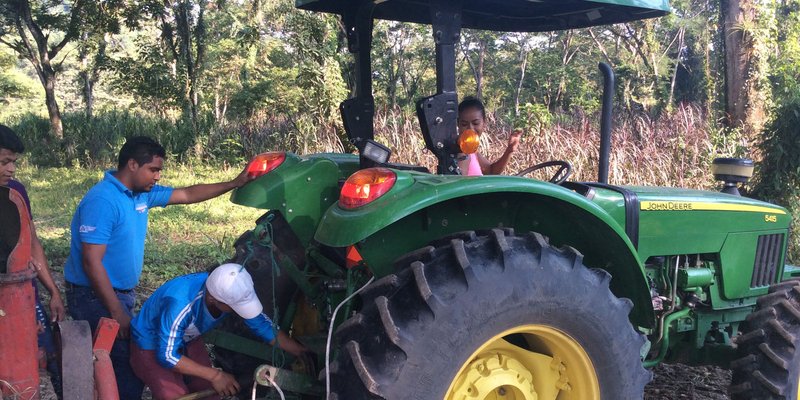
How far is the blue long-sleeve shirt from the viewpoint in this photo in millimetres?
2744

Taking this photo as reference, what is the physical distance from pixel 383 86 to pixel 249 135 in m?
6.74

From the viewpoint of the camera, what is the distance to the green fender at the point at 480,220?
218 centimetres

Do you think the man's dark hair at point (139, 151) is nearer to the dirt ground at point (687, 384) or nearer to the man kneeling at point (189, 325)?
the man kneeling at point (189, 325)

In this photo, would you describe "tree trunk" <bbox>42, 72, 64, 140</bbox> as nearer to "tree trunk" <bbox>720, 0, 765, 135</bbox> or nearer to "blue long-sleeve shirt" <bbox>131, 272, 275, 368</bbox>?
"tree trunk" <bbox>720, 0, 765, 135</bbox>

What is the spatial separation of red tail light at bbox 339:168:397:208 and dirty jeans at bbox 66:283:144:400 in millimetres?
1552

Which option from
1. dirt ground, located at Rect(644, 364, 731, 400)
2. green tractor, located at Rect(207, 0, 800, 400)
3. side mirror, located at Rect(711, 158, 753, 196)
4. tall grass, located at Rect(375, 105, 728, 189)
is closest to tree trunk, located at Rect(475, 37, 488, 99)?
tall grass, located at Rect(375, 105, 728, 189)

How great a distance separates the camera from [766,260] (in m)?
3.63

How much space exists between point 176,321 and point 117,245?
30.6 inches

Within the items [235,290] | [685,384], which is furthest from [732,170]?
[235,290]

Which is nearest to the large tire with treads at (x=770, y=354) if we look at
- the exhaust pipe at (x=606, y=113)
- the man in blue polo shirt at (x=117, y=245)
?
the exhaust pipe at (x=606, y=113)

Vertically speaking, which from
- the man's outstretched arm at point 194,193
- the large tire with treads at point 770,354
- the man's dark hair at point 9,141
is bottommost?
the large tire with treads at point 770,354

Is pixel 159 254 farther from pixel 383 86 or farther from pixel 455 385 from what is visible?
pixel 383 86

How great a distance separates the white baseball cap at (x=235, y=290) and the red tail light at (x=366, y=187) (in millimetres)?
662

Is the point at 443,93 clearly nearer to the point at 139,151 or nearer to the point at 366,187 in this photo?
the point at 366,187
